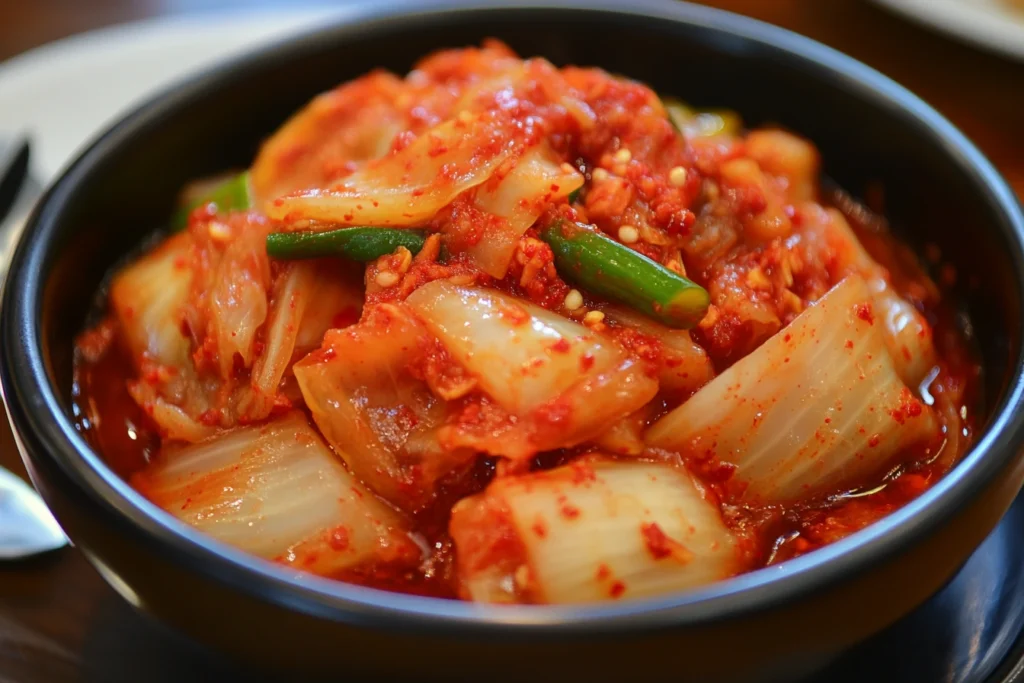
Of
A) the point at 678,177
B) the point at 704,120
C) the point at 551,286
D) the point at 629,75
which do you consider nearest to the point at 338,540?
the point at 551,286

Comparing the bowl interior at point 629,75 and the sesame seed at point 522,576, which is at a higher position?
the bowl interior at point 629,75

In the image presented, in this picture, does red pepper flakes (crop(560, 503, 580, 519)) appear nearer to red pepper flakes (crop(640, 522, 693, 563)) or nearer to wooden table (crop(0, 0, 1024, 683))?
red pepper flakes (crop(640, 522, 693, 563))

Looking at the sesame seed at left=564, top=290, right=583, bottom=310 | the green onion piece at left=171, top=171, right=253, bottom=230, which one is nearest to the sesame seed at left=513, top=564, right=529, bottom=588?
the sesame seed at left=564, top=290, right=583, bottom=310

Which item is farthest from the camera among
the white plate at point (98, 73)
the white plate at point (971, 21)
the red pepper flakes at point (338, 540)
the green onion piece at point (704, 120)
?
the white plate at point (971, 21)

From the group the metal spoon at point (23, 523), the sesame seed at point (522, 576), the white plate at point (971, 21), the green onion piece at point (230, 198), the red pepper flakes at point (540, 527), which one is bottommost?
the metal spoon at point (23, 523)

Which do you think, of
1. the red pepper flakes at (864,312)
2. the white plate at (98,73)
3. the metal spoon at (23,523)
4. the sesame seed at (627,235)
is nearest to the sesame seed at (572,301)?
the sesame seed at (627,235)

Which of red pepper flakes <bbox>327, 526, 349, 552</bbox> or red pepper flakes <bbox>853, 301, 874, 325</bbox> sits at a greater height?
red pepper flakes <bbox>853, 301, 874, 325</bbox>

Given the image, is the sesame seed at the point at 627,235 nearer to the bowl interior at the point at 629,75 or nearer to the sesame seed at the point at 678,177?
the sesame seed at the point at 678,177
